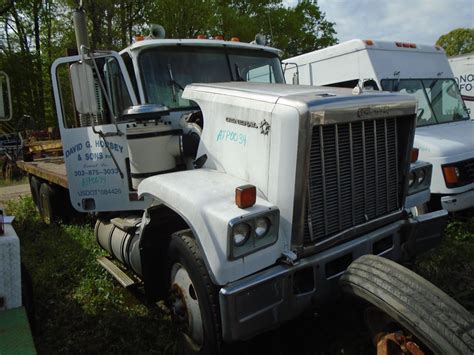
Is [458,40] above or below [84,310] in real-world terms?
above

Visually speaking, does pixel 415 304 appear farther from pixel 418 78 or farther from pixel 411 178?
pixel 418 78

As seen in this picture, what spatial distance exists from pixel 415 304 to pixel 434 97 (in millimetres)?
5957

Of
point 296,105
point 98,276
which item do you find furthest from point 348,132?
point 98,276

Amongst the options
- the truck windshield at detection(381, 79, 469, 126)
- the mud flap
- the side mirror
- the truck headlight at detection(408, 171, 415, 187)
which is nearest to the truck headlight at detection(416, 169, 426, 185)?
the truck headlight at detection(408, 171, 415, 187)

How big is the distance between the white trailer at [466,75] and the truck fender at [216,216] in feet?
33.4

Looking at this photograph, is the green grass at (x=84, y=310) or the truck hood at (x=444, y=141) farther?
the truck hood at (x=444, y=141)

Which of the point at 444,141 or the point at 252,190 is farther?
the point at 444,141

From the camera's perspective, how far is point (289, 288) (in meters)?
2.51

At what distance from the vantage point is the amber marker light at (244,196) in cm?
242

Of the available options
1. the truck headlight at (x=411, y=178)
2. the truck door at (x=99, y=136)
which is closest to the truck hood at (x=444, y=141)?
the truck headlight at (x=411, y=178)

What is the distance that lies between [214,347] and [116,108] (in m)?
2.60

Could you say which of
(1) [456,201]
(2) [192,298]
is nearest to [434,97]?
(1) [456,201]

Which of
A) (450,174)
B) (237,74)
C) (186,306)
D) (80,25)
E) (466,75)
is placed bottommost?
(186,306)

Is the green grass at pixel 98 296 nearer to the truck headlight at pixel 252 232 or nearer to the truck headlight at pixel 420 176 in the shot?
the truck headlight at pixel 420 176
